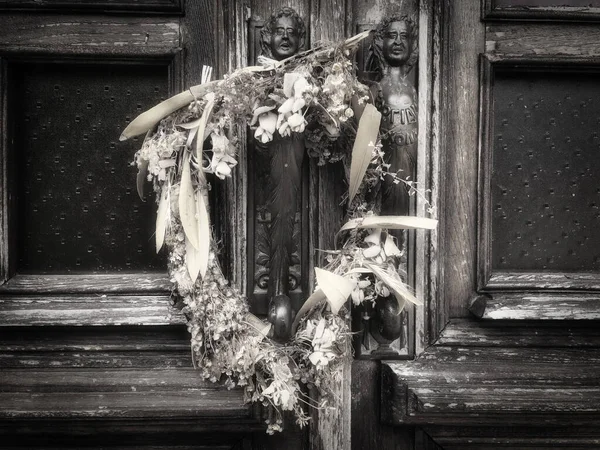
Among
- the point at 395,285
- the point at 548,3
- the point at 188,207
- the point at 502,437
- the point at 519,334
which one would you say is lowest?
the point at 502,437

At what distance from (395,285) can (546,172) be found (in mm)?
393

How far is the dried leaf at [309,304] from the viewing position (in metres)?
0.86

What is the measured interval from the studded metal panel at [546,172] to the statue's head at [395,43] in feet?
0.66

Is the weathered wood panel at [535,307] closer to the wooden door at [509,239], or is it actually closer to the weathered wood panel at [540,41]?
the wooden door at [509,239]

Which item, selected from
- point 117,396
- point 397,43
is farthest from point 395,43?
point 117,396

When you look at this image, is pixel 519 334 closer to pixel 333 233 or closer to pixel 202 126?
pixel 333 233

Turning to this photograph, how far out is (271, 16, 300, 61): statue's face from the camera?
88 centimetres

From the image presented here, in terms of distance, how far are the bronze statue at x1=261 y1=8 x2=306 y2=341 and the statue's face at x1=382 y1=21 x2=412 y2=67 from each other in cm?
14

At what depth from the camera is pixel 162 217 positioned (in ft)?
2.85

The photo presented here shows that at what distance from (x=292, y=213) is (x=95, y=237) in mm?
360

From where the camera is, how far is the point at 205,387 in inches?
37.0

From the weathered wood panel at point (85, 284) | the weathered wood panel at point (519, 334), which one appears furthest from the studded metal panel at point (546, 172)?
the weathered wood panel at point (85, 284)

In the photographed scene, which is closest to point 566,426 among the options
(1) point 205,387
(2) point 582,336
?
(2) point 582,336

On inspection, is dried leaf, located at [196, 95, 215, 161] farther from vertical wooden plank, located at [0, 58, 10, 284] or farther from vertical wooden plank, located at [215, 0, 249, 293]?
vertical wooden plank, located at [0, 58, 10, 284]
